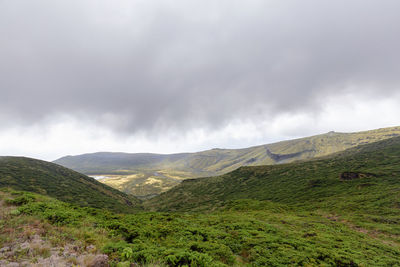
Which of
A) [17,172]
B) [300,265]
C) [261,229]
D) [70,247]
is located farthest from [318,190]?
[17,172]

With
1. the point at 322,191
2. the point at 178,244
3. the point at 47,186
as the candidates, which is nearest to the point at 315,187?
the point at 322,191

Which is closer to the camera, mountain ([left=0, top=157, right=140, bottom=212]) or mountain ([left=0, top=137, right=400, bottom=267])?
mountain ([left=0, top=137, right=400, bottom=267])

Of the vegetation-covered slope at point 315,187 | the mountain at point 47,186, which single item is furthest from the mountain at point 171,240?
the mountain at point 47,186

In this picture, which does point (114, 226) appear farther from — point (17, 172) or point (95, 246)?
point (17, 172)

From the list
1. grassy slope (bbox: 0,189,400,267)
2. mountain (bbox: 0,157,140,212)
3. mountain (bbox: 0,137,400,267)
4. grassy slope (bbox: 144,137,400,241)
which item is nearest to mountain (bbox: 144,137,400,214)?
grassy slope (bbox: 144,137,400,241)

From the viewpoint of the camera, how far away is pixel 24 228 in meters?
11.2

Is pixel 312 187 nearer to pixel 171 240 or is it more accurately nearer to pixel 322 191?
pixel 322 191

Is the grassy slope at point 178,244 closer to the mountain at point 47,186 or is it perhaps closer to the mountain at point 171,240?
the mountain at point 171,240

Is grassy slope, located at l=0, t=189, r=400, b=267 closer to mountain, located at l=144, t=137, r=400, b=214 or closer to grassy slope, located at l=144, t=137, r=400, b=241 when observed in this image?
grassy slope, located at l=144, t=137, r=400, b=241

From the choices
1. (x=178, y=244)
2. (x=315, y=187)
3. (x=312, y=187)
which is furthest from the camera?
(x=312, y=187)

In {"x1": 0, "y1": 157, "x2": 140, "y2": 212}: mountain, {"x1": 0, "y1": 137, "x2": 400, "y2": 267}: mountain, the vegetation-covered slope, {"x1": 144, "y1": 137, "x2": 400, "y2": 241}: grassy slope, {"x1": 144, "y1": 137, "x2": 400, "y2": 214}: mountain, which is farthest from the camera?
{"x1": 0, "y1": 157, "x2": 140, "y2": 212}: mountain

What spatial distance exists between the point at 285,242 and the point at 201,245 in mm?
9352

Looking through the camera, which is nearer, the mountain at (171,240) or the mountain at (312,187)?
the mountain at (171,240)

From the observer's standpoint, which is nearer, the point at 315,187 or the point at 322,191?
the point at 322,191
